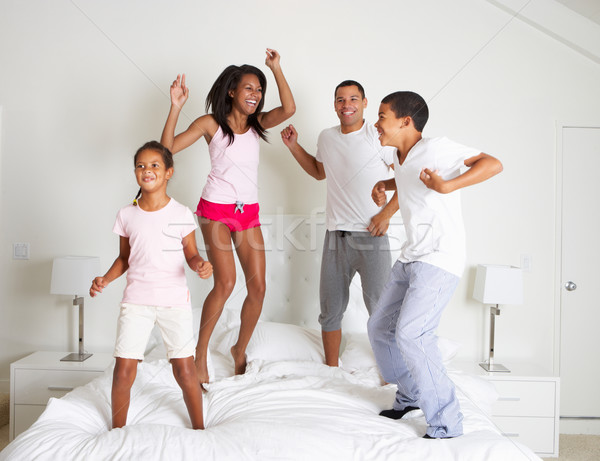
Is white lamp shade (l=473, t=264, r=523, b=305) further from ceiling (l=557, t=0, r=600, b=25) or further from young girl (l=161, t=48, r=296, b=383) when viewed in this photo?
ceiling (l=557, t=0, r=600, b=25)

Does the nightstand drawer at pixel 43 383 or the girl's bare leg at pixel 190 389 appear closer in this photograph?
the girl's bare leg at pixel 190 389

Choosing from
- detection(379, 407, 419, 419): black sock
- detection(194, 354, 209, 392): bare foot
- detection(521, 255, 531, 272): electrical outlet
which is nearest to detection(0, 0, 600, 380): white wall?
detection(521, 255, 531, 272): electrical outlet

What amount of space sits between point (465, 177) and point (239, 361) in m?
1.24

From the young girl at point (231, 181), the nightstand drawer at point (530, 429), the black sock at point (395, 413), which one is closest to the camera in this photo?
the black sock at point (395, 413)

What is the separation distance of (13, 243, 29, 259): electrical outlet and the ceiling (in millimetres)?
3052

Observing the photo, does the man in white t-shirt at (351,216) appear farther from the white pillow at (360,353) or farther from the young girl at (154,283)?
the young girl at (154,283)

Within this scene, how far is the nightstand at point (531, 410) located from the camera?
8.14ft

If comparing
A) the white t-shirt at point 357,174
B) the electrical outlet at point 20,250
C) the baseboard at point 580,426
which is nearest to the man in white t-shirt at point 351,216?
the white t-shirt at point 357,174

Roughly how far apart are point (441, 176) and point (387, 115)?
0.97 ft

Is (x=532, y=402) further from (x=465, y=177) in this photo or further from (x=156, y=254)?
(x=156, y=254)

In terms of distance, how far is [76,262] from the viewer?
8.59 feet

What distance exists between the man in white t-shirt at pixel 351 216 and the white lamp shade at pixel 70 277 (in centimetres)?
119

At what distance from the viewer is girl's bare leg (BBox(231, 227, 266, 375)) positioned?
88.4 inches

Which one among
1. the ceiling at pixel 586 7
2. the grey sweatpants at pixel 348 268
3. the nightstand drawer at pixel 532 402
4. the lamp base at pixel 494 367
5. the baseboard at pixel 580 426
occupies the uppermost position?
the ceiling at pixel 586 7
